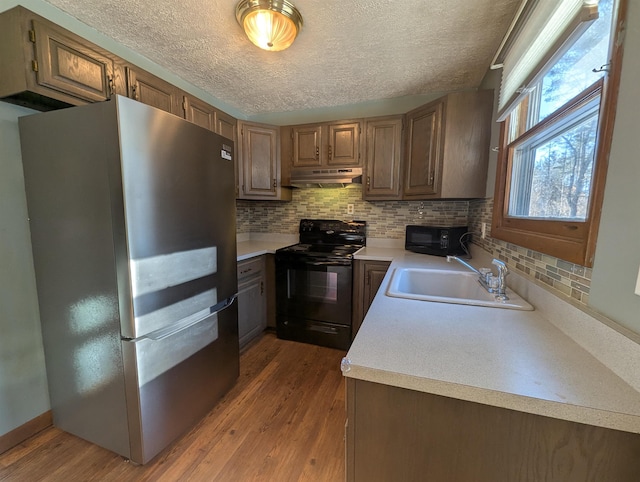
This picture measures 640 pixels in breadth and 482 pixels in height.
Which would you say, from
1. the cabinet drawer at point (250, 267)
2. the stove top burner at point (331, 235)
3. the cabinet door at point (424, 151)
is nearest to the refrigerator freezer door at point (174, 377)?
the cabinet drawer at point (250, 267)

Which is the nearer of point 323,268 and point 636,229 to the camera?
point 636,229

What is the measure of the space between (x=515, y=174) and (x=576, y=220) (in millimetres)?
693

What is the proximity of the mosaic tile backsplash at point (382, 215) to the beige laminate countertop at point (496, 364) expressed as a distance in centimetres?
45

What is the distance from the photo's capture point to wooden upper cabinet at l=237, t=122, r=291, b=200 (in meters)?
2.51

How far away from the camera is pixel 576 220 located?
0.88 meters

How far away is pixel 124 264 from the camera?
3.59 ft

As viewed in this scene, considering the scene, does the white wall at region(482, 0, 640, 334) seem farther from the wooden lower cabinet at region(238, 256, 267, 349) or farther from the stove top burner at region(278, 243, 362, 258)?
the wooden lower cabinet at region(238, 256, 267, 349)

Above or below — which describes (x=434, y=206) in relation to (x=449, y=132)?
below

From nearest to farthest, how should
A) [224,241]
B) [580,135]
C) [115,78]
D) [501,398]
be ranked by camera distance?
[501,398] → [580,135] → [115,78] → [224,241]

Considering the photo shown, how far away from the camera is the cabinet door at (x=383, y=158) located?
2340 mm

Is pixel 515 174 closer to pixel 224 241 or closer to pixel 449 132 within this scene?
pixel 449 132

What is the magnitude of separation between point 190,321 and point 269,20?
1.61 metres

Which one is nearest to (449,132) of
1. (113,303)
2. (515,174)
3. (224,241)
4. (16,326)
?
(515,174)

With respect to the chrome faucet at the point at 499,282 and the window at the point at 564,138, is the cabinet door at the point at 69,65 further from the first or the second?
the chrome faucet at the point at 499,282
